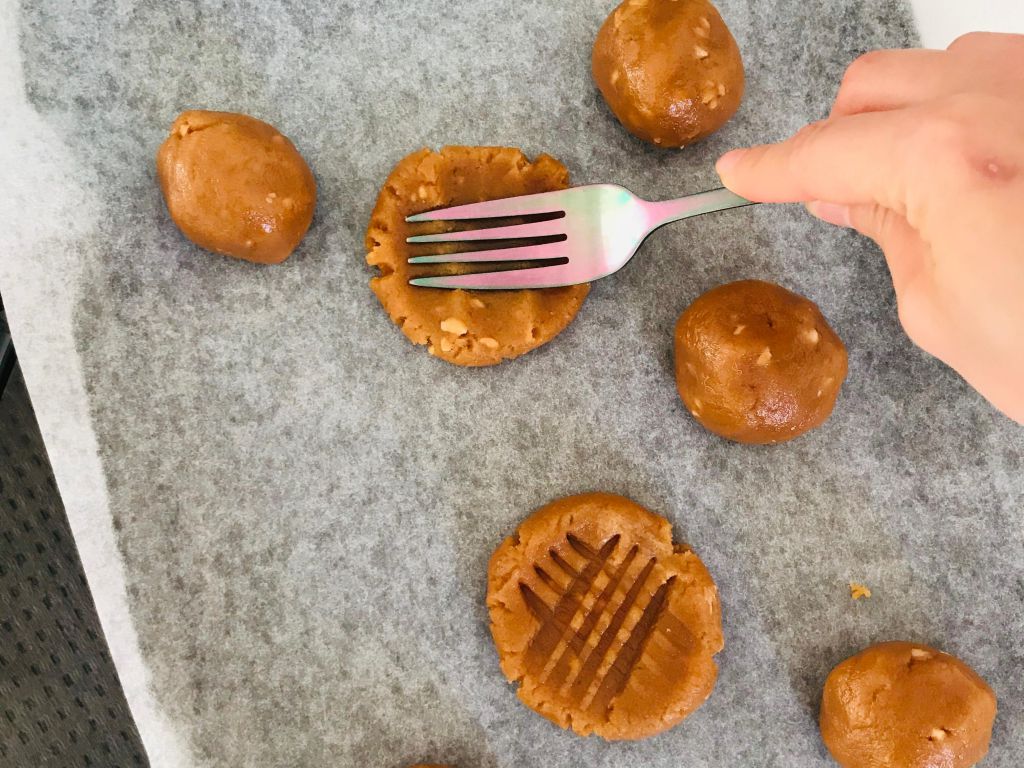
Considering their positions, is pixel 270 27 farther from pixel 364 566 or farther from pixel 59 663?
pixel 59 663

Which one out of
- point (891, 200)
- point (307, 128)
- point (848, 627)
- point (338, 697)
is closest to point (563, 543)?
point (338, 697)

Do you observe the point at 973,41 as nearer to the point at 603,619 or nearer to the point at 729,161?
the point at 729,161

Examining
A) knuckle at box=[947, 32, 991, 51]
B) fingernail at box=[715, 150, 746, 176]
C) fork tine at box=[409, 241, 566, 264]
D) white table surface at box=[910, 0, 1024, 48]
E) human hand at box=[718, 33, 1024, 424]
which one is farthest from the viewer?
white table surface at box=[910, 0, 1024, 48]

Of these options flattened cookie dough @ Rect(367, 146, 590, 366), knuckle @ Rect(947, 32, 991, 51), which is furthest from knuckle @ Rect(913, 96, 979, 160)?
flattened cookie dough @ Rect(367, 146, 590, 366)

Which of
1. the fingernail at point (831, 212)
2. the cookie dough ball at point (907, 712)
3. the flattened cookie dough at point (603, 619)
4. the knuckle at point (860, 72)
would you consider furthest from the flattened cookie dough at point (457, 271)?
the cookie dough ball at point (907, 712)

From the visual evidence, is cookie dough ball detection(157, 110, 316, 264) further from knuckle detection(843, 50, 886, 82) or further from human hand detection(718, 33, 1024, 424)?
knuckle detection(843, 50, 886, 82)

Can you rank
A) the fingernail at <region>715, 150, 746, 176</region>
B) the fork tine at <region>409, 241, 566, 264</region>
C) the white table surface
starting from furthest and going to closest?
the white table surface < the fork tine at <region>409, 241, 566, 264</region> < the fingernail at <region>715, 150, 746, 176</region>

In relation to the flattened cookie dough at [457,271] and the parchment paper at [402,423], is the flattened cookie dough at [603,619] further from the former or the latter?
the flattened cookie dough at [457,271]
